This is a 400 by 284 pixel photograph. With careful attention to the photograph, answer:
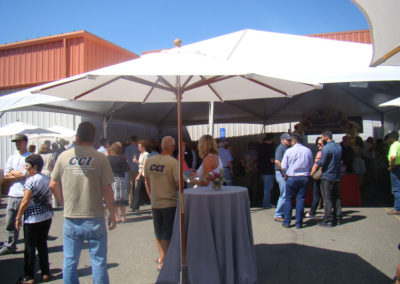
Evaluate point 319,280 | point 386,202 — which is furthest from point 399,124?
point 319,280

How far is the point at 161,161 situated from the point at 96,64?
482 inches

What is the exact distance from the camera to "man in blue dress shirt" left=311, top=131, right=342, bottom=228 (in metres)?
5.97

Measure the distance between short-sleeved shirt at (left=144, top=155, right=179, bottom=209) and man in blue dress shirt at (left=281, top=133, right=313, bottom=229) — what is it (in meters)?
2.89

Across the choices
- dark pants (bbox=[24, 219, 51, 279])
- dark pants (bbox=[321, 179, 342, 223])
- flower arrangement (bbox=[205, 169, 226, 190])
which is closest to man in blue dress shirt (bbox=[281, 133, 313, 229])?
dark pants (bbox=[321, 179, 342, 223])

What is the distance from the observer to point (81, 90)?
3994 millimetres

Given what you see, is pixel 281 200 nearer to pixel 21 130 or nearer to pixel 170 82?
pixel 170 82

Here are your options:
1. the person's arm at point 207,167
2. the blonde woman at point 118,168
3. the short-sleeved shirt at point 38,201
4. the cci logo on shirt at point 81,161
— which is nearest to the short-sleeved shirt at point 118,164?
the blonde woman at point 118,168

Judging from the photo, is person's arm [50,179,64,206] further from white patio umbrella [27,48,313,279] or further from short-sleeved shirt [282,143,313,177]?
short-sleeved shirt [282,143,313,177]

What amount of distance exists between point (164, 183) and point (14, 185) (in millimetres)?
2400

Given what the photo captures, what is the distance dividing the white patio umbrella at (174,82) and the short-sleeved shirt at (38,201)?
3.40ft

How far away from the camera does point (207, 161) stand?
161 inches

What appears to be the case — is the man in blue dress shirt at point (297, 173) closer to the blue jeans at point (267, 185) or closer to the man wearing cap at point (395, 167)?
the blue jeans at point (267, 185)

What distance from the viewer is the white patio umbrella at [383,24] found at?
Answer: 249 centimetres

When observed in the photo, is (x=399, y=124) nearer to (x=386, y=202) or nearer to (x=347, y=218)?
(x=386, y=202)
